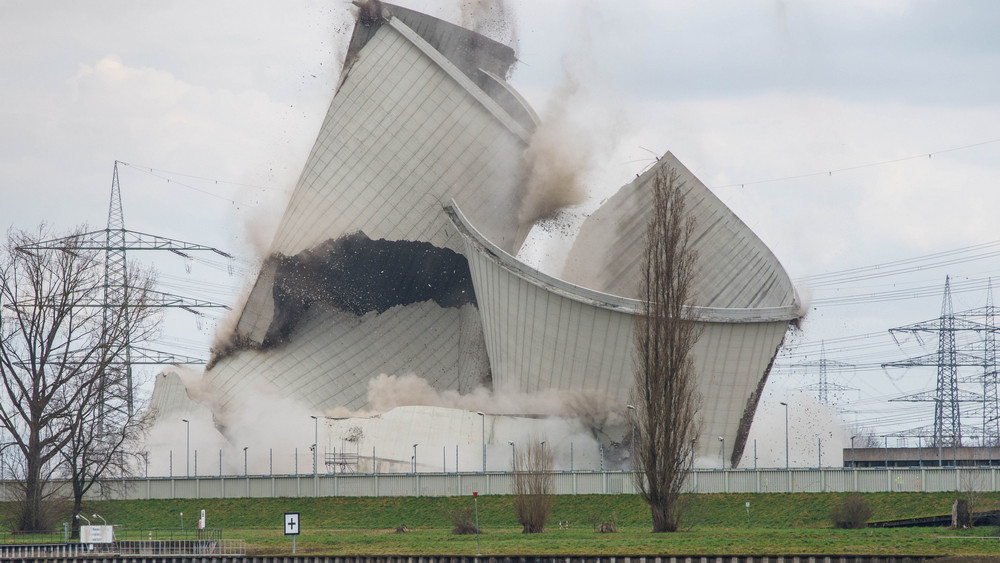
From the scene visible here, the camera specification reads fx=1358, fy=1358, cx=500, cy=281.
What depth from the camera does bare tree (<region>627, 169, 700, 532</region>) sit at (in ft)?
123

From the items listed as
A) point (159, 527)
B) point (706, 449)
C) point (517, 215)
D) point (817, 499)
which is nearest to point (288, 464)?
point (159, 527)

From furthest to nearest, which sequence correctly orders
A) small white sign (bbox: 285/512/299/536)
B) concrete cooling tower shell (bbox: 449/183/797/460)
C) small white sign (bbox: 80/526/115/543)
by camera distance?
1. concrete cooling tower shell (bbox: 449/183/797/460)
2. small white sign (bbox: 80/526/115/543)
3. small white sign (bbox: 285/512/299/536)

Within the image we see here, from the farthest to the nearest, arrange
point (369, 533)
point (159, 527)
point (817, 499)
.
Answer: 1. point (159, 527)
2. point (817, 499)
3. point (369, 533)

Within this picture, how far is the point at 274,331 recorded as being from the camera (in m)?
65.8

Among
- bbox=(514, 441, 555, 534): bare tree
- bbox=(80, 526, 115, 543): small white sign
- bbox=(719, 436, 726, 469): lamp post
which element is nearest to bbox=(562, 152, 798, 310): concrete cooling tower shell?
bbox=(719, 436, 726, 469): lamp post

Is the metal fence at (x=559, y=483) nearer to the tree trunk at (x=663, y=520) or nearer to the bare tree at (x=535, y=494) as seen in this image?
the bare tree at (x=535, y=494)

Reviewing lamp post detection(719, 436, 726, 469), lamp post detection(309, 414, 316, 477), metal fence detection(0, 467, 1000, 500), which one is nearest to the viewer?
metal fence detection(0, 467, 1000, 500)

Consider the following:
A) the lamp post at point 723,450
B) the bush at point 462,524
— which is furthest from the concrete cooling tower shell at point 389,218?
the bush at point 462,524

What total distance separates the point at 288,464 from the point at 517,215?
15.6 m

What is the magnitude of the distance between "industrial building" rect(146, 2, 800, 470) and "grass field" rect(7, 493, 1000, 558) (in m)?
7.75

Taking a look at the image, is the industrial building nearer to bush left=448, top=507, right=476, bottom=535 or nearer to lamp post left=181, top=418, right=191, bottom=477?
lamp post left=181, top=418, right=191, bottom=477

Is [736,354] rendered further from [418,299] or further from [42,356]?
[42,356]

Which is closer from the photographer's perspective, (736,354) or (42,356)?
(42,356)

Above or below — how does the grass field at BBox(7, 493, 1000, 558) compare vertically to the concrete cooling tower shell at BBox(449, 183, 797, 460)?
below
